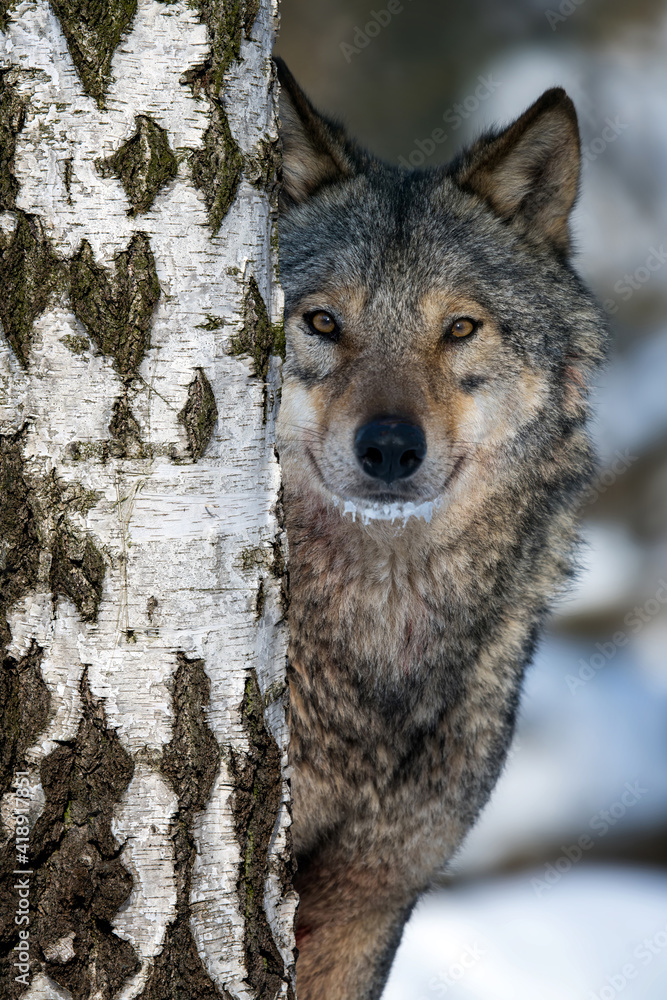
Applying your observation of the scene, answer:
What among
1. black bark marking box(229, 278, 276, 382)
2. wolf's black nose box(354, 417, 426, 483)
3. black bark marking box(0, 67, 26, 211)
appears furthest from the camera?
wolf's black nose box(354, 417, 426, 483)

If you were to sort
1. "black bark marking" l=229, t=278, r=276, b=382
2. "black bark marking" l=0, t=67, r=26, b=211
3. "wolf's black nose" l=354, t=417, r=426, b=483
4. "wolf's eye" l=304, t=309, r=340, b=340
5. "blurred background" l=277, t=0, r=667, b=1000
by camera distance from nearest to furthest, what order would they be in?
"black bark marking" l=0, t=67, r=26, b=211 < "black bark marking" l=229, t=278, r=276, b=382 < "wolf's black nose" l=354, t=417, r=426, b=483 < "wolf's eye" l=304, t=309, r=340, b=340 < "blurred background" l=277, t=0, r=667, b=1000

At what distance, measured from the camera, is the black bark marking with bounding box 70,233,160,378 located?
1.09 meters

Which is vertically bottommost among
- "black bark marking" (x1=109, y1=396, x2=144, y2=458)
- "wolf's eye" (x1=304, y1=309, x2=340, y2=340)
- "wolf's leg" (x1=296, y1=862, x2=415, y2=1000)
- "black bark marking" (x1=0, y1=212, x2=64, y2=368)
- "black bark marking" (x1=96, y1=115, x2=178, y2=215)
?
"wolf's leg" (x1=296, y1=862, x2=415, y2=1000)

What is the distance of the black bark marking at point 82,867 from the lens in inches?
43.6

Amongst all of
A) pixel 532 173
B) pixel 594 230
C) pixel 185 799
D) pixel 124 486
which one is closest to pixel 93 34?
pixel 124 486

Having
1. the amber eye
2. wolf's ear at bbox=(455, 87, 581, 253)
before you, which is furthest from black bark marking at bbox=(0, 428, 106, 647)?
wolf's ear at bbox=(455, 87, 581, 253)

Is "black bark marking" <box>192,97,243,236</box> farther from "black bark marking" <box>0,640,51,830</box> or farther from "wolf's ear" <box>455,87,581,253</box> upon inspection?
"wolf's ear" <box>455,87,581,253</box>

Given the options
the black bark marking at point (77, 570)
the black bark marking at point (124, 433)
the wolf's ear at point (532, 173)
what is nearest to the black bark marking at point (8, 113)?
the black bark marking at point (124, 433)

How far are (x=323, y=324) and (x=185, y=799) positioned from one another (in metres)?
1.28

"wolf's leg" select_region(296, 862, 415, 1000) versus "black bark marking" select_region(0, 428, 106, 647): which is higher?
"black bark marking" select_region(0, 428, 106, 647)

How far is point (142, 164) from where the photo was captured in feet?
3.59

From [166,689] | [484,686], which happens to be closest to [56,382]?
[166,689]

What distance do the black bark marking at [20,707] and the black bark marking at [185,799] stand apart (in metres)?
0.17

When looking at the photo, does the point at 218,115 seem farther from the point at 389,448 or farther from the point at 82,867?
the point at 82,867
